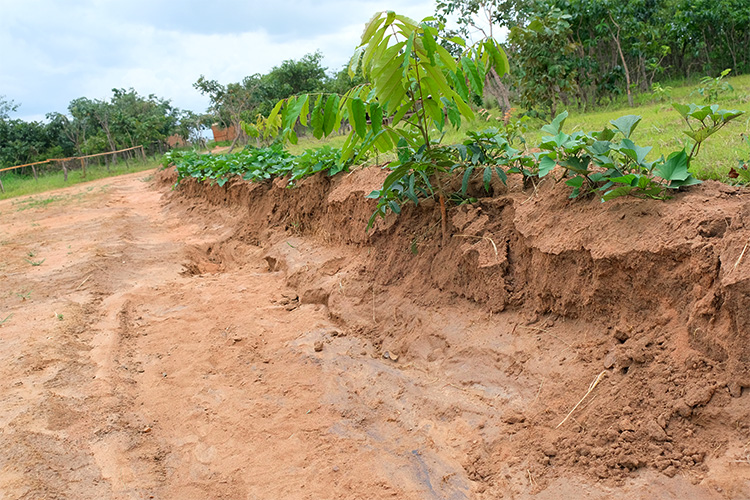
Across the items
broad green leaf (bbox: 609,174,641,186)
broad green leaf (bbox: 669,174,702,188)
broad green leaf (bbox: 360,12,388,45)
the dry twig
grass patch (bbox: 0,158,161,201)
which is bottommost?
the dry twig

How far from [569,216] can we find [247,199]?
5.13 meters

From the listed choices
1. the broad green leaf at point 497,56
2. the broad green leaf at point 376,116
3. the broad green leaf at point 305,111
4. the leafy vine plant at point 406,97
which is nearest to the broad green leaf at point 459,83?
the leafy vine plant at point 406,97

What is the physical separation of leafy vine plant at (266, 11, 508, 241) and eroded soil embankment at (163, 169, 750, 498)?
1.20 ft

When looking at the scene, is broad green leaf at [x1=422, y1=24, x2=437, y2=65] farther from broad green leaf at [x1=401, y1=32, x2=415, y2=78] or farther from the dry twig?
the dry twig

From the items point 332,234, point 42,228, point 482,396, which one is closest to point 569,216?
point 482,396

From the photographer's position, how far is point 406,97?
3070mm

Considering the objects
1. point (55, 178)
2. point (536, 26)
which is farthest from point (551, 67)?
point (55, 178)

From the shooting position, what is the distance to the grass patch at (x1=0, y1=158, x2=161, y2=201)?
18.1 metres

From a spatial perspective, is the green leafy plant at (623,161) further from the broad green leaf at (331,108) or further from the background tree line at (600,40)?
the background tree line at (600,40)

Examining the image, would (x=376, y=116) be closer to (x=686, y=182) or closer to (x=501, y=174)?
(x=501, y=174)

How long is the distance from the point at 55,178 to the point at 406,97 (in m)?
23.7

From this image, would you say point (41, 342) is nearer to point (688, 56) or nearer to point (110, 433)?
point (110, 433)

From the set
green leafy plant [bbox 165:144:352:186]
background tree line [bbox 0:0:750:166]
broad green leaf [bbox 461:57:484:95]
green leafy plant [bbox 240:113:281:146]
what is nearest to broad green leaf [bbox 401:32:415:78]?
broad green leaf [bbox 461:57:484:95]

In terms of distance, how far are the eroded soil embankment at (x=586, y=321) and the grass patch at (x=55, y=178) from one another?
18347 millimetres
